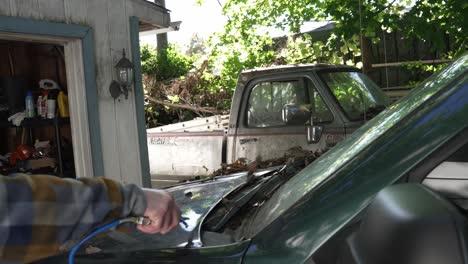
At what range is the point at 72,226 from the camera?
1605 mm

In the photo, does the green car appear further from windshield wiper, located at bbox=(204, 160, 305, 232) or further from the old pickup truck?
the old pickup truck

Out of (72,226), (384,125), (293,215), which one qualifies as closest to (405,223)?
(293,215)

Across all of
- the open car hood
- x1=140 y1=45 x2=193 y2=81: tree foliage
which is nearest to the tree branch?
x1=140 y1=45 x2=193 y2=81: tree foliage

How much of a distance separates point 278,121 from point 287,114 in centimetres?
49

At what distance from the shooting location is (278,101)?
6160 millimetres

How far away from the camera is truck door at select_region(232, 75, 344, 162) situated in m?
5.73

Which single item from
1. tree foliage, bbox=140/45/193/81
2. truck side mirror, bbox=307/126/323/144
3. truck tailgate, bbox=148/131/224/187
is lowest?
truck tailgate, bbox=148/131/224/187

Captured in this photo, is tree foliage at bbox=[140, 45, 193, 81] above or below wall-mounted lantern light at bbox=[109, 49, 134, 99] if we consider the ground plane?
above

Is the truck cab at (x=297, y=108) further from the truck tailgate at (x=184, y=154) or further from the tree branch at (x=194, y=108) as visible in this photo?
the tree branch at (x=194, y=108)

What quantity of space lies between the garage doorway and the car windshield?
9.41 feet

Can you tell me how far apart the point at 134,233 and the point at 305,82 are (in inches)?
172

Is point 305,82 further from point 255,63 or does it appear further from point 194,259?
point 255,63

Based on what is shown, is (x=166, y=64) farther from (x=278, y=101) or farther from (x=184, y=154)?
(x=278, y=101)

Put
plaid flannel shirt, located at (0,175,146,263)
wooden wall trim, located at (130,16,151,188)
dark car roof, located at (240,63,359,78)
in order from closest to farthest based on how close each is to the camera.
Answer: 1. plaid flannel shirt, located at (0,175,146,263)
2. wooden wall trim, located at (130,16,151,188)
3. dark car roof, located at (240,63,359,78)
